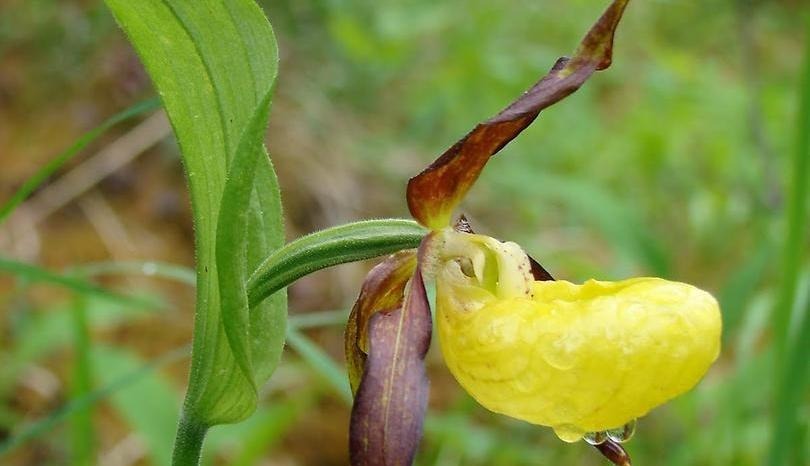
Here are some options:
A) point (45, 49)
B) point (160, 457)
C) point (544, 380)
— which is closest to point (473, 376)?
point (544, 380)

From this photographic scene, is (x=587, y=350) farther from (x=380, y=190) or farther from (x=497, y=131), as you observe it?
(x=380, y=190)

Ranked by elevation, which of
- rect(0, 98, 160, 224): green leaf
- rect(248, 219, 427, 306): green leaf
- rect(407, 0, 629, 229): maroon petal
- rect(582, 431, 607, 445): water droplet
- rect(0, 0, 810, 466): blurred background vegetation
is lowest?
rect(582, 431, 607, 445): water droplet

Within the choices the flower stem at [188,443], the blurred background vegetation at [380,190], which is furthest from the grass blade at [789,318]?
the flower stem at [188,443]

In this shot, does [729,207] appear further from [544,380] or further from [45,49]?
[45,49]

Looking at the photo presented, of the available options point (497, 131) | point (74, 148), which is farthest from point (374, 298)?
point (74, 148)

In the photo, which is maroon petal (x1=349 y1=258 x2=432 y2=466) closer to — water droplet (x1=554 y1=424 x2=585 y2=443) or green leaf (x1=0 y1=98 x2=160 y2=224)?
water droplet (x1=554 y1=424 x2=585 y2=443)

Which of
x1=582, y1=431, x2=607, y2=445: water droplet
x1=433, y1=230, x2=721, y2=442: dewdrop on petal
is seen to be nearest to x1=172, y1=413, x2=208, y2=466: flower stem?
x1=433, y1=230, x2=721, y2=442: dewdrop on petal

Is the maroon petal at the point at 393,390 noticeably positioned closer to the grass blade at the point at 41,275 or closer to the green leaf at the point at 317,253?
the green leaf at the point at 317,253
